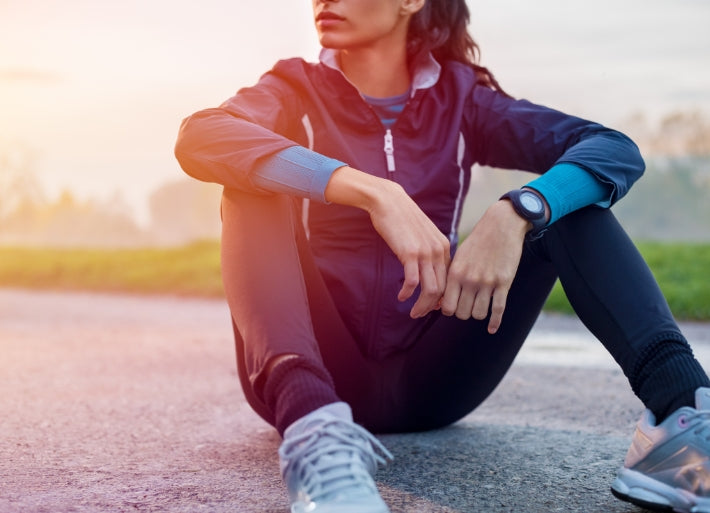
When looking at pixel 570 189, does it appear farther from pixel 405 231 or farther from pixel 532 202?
pixel 405 231

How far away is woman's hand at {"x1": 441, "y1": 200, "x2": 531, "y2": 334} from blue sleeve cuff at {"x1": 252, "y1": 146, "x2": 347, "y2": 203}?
1.18ft

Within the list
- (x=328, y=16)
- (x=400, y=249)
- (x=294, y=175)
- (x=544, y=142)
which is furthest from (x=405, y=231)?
(x=328, y=16)

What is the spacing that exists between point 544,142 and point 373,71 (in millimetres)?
543

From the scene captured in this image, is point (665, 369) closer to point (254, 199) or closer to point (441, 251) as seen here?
point (441, 251)

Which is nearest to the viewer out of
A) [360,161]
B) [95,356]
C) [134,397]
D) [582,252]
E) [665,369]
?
[665,369]

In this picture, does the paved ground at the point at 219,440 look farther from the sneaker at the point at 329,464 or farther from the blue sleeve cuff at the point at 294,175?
the blue sleeve cuff at the point at 294,175

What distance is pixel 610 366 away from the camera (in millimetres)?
4734

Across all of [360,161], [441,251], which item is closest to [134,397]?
[360,161]

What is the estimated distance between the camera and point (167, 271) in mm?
11383

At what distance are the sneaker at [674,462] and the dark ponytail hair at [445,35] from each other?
1.19 metres

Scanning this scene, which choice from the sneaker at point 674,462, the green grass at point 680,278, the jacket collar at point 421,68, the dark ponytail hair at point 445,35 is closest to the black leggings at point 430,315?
the sneaker at point 674,462

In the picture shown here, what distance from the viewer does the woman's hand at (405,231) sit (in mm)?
1890

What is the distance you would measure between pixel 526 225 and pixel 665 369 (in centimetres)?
43

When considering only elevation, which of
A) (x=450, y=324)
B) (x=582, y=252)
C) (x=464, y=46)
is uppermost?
(x=464, y=46)
